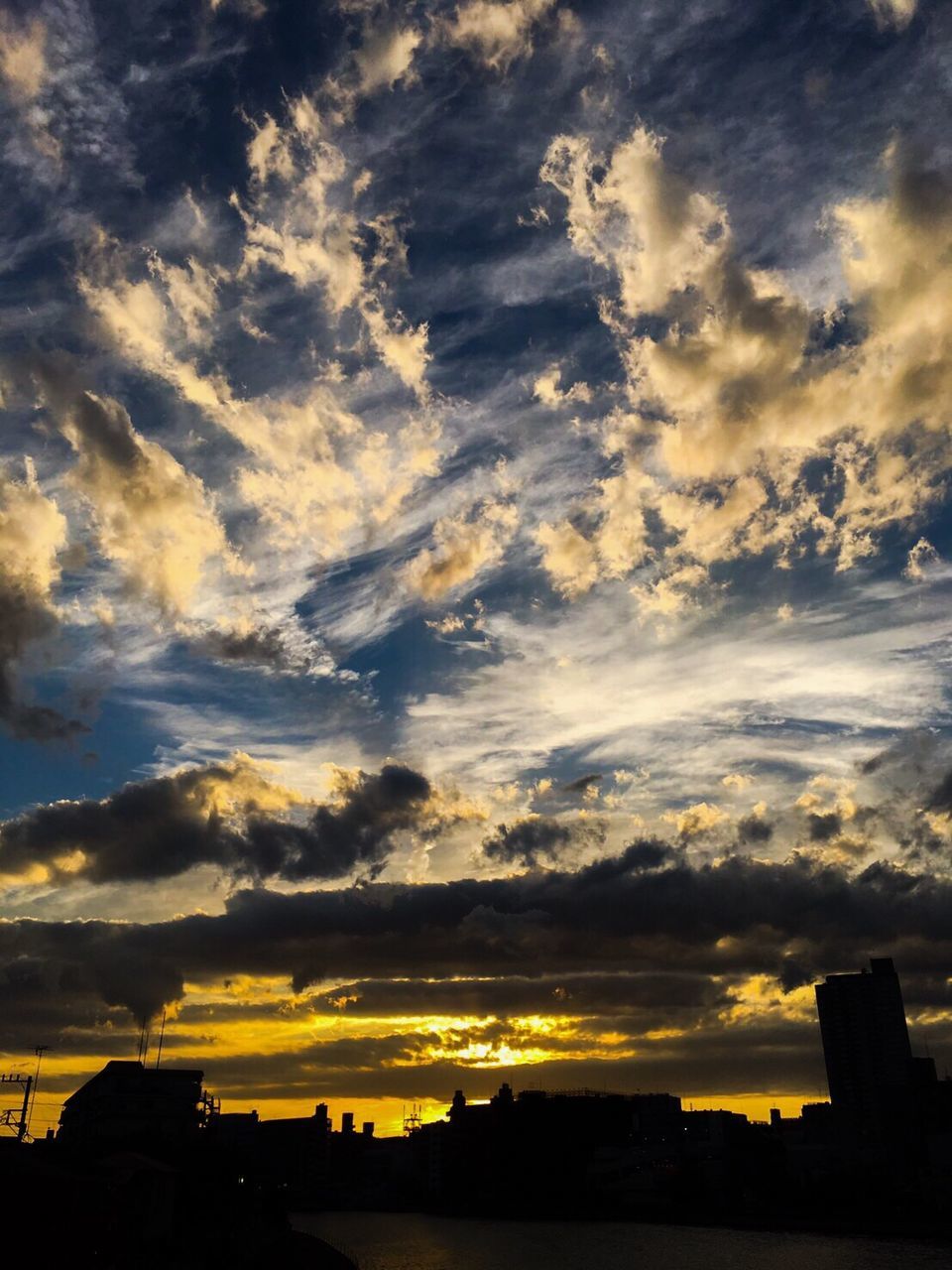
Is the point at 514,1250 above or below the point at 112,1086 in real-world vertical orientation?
below

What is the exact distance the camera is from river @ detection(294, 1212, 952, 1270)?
134 meters

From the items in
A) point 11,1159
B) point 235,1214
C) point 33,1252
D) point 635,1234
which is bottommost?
point 635,1234

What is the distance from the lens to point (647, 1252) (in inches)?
6004

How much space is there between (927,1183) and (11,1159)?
194522 millimetres

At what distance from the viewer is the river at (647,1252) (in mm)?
133875

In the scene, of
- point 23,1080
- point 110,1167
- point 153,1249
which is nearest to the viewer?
point 153,1249

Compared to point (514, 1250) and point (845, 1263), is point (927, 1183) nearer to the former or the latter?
point (845, 1263)

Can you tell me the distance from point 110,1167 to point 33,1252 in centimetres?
3997

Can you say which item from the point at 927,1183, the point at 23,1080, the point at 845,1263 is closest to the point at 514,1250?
the point at 845,1263

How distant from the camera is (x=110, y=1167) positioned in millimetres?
85062

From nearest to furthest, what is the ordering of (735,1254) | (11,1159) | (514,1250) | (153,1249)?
(11,1159) < (153,1249) < (735,1254) < (514,1250)

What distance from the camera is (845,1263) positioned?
433 feet

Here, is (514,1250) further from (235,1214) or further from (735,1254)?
(235,1214)

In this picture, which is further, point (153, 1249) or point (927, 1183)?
point (927, 1183)
